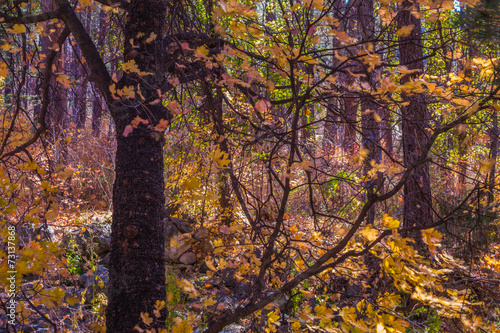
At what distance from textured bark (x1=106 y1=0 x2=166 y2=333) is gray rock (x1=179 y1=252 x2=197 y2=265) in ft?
11.1

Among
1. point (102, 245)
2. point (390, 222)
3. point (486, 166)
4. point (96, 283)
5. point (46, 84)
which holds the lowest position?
point (96, 283)

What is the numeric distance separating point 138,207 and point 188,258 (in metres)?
3.57

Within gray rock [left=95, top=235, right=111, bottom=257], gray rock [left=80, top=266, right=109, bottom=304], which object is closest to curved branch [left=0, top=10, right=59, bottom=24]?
gray rock [left=80, top=266, right=109, bottom=304]

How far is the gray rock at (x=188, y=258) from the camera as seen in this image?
5.03 metres

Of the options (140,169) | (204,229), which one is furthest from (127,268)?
(204,229)

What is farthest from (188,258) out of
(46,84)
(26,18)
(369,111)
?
(369,111)

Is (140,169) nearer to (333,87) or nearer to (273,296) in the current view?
(273,296)

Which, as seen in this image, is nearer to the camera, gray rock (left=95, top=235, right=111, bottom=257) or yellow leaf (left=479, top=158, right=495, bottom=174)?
yellow leaf (left=479, top=158, right=495, bottom=174)

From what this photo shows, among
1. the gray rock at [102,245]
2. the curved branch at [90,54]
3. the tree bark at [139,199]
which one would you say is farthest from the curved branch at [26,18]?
the gray rock at [102,245]

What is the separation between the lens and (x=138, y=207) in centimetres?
168

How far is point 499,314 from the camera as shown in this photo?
11.4 ft

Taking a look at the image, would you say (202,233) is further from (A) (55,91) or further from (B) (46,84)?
(B) (46,84)

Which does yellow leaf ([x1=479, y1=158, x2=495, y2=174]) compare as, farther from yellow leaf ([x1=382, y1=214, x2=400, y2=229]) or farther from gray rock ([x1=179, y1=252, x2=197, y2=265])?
gray rock ([x1=179, y1=252, x2=197, y2=265])

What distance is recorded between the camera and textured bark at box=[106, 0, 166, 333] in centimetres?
163
